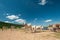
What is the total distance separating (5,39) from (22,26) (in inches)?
224

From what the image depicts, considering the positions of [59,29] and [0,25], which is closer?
[0,25]

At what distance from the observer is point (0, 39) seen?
12.4 ft

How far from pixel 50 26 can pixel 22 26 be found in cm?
229

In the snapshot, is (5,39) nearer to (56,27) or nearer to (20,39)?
(20,39)

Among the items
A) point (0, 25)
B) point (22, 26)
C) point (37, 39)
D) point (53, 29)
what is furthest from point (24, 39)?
point (22, 26)

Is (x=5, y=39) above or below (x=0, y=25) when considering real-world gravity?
below

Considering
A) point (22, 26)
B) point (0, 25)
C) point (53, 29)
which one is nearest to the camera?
point (0, 25)

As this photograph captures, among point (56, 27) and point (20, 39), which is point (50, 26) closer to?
point (56, 27)

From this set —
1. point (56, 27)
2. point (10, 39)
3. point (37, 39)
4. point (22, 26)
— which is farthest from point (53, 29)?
point (10, 39)

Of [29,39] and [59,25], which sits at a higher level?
[59,25]

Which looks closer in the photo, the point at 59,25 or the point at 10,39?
the point at 10,39

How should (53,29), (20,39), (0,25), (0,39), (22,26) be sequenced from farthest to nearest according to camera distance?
(22,26)
(53,29)
(0,25)
(20,39)
(0,39)

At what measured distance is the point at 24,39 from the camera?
4.18m

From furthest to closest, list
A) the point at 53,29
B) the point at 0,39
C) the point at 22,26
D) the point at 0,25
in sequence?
the point at 22,26
the point at 53,29
the point at 0,25
the point at 0,39
